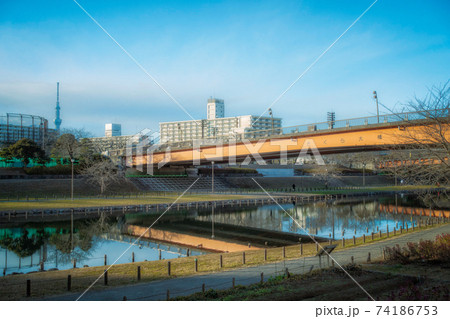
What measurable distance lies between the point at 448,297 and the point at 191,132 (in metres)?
173

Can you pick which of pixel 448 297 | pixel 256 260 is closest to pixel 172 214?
pixel 256 260

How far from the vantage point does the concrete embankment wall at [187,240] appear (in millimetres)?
25906

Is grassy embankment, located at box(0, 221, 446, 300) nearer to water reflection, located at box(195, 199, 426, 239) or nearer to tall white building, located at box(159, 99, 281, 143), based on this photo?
water reflection, located at box(195, 199, 426, 239)

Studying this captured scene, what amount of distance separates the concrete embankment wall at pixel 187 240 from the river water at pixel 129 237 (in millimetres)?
1396

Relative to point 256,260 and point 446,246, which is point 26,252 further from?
point 446,246

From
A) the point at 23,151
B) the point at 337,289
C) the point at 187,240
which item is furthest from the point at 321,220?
the point at 23,151

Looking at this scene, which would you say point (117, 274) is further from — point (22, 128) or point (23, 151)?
point (22, 128)

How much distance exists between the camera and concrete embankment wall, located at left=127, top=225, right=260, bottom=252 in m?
25.9

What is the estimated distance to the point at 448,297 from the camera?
9641mm

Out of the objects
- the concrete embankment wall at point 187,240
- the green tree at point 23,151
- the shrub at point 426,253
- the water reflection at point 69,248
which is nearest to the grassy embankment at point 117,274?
the water reflection at point 69,248

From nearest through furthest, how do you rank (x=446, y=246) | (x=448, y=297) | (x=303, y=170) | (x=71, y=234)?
(x=448, y=297) → (x=446, y=246) → (x=71, y=234) → (x=303, y=170)

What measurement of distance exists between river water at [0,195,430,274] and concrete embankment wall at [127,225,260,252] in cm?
140

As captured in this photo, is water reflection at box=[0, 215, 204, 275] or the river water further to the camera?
the river water

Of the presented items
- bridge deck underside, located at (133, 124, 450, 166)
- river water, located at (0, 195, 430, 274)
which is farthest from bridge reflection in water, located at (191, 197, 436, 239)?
bridge deck underside, located at (133, 124, 450, 166)
